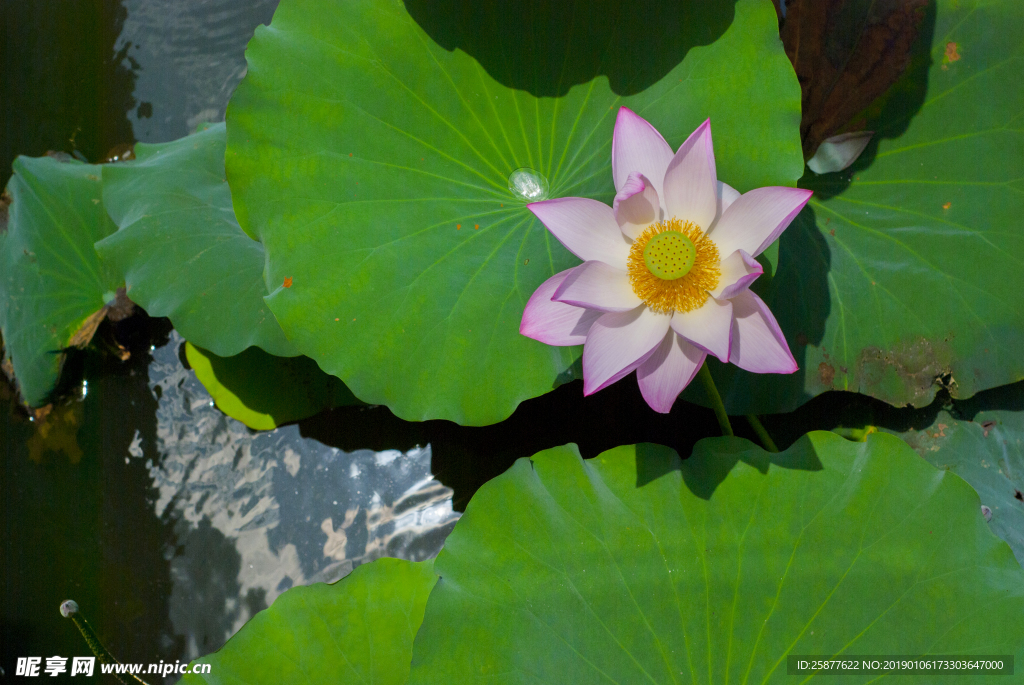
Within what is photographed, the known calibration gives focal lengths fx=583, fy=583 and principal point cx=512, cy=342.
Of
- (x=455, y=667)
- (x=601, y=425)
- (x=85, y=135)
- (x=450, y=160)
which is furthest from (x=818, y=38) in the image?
(x=85, y=135)

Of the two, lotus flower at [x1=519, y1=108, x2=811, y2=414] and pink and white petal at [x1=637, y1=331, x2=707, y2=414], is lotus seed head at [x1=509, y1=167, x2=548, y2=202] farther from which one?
pink and white petal at [x1=637, y1=331, x2=707, y2=414]

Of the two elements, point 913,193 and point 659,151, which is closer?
point 659,151

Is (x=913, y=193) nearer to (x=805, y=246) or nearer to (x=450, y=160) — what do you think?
(x=805, y=246)

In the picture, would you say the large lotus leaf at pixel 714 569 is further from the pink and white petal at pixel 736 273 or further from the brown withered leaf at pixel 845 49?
the brown withered leaf at pixel 845 49

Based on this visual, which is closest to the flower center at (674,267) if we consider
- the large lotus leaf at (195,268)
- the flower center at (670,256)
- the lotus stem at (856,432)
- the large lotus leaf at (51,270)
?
the flower center at (670,256)

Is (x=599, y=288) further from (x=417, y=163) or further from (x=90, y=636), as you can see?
(x=90, y=636)
